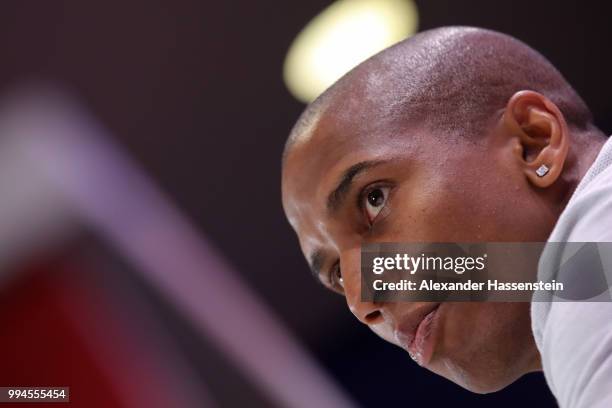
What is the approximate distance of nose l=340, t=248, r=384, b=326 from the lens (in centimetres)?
59

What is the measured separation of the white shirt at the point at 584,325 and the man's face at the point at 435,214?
7 cm

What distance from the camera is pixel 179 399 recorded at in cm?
92

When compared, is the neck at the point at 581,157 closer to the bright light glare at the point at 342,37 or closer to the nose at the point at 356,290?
the nose at the point at 356,290

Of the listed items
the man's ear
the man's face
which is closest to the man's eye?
the man's face

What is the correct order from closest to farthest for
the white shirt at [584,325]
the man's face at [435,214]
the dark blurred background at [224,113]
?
the white shirt at [584,325] → the man's face at [435,214] → the dark blurred background at [224,113]

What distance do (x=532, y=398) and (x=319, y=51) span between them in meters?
0.49

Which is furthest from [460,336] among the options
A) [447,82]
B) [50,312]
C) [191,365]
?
[50,312]

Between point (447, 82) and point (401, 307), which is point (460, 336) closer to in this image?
point (401, 307)

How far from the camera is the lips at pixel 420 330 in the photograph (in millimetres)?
559

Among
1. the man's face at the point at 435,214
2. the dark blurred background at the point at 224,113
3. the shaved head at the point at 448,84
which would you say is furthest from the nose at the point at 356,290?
the dark blurred background at the point at 224,113

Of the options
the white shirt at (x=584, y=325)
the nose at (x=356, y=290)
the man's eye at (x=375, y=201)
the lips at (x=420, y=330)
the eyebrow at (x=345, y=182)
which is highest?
the eyebrow at (x=345, y=182)

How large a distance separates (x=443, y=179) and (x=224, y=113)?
1.69ft

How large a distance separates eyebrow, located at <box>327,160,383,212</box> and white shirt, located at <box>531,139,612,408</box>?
164 mm

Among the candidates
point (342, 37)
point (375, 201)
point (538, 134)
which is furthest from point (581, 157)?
point (342, 37)
